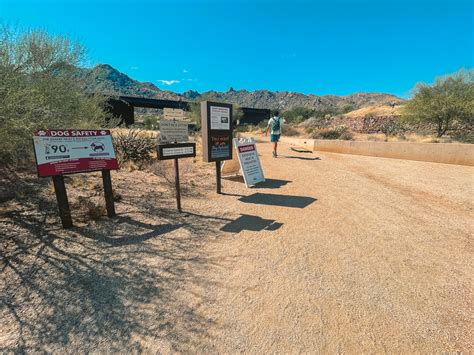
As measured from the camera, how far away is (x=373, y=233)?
4348 millimetres

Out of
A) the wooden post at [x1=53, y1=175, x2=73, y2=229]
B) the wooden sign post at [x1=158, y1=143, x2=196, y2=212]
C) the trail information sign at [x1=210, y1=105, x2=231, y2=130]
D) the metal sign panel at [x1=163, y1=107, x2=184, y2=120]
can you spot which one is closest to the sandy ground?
the wooden post at [x1=53, y1=175, x2=73, y2=229]

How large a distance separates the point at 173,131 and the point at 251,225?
246cm

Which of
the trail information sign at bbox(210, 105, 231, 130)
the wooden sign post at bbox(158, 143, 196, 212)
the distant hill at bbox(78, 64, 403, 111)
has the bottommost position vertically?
the wooden sign post at bbox(158, 143, 196, 212)

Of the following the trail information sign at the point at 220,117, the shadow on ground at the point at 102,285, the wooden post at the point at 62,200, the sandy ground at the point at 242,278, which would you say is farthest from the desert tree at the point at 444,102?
the wooden post at the point at 62,200

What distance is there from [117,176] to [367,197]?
259 inches

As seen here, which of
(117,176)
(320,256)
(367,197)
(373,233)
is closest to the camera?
(320,256)

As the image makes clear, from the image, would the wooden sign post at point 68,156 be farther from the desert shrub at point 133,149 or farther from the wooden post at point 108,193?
the desert shrub at point 133,149

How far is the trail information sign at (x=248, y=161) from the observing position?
7031mm

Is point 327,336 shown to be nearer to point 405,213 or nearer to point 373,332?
point 373,332

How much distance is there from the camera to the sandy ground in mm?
2299

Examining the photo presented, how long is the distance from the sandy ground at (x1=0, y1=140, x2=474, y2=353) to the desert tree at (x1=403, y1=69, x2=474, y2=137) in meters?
15.6

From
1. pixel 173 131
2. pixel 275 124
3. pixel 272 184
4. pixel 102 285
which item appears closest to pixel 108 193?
Result: pixel 173 131

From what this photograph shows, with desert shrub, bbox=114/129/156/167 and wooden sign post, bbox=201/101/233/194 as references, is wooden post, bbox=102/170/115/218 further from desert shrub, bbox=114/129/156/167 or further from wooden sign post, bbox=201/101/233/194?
desert shrub, bbox=114/129/156/167

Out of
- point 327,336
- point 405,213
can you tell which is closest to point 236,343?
point 327,336
